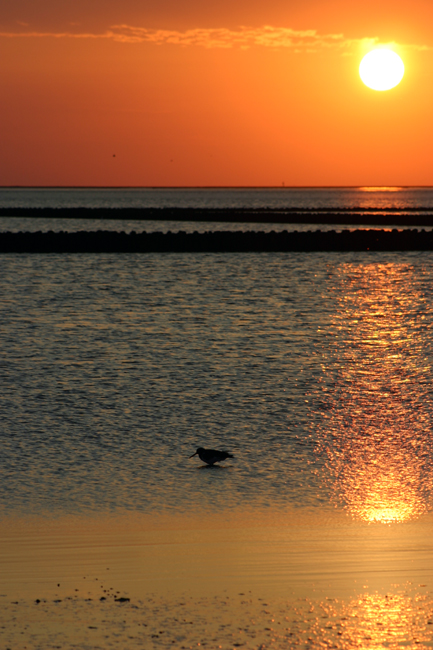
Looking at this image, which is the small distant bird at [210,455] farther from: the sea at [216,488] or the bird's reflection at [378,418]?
the bird's reflection at [378,418]

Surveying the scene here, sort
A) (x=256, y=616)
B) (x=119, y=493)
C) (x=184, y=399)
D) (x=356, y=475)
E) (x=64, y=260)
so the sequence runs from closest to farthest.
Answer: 1. (x=256, y=616)
2. (x=119, y=493)
3. (x=356, y=475)
4. (x=184, y=399)
5. (x=64, y=260)

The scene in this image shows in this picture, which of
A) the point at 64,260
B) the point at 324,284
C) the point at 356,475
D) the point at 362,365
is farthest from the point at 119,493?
the point at 64,260

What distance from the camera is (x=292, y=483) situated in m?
11.2

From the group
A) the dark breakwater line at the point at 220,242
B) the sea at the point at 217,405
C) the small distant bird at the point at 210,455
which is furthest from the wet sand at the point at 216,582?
the dark breakwater line at the point at 220,242

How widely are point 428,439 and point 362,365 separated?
7.63 metres

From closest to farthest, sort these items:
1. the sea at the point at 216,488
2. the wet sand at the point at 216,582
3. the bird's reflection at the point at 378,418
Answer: the wet sand at the point at 216,582 → the sea at the point at 216,488 → the bird's reflection at the point at 378,418

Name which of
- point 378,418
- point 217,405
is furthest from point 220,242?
point 378,418

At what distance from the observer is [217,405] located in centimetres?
1641

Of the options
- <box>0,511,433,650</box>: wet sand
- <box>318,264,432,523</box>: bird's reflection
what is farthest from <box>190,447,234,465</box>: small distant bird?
<box>0,511,433,650</box>: wet sand

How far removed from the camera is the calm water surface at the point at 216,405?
35.7ft

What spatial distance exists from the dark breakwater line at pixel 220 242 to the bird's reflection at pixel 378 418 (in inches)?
1711

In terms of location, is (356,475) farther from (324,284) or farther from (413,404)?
(324,284)

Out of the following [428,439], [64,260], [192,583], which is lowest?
[192,583]

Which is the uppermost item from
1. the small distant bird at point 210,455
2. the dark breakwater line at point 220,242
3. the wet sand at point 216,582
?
the dark breakwater line at point 220,242
